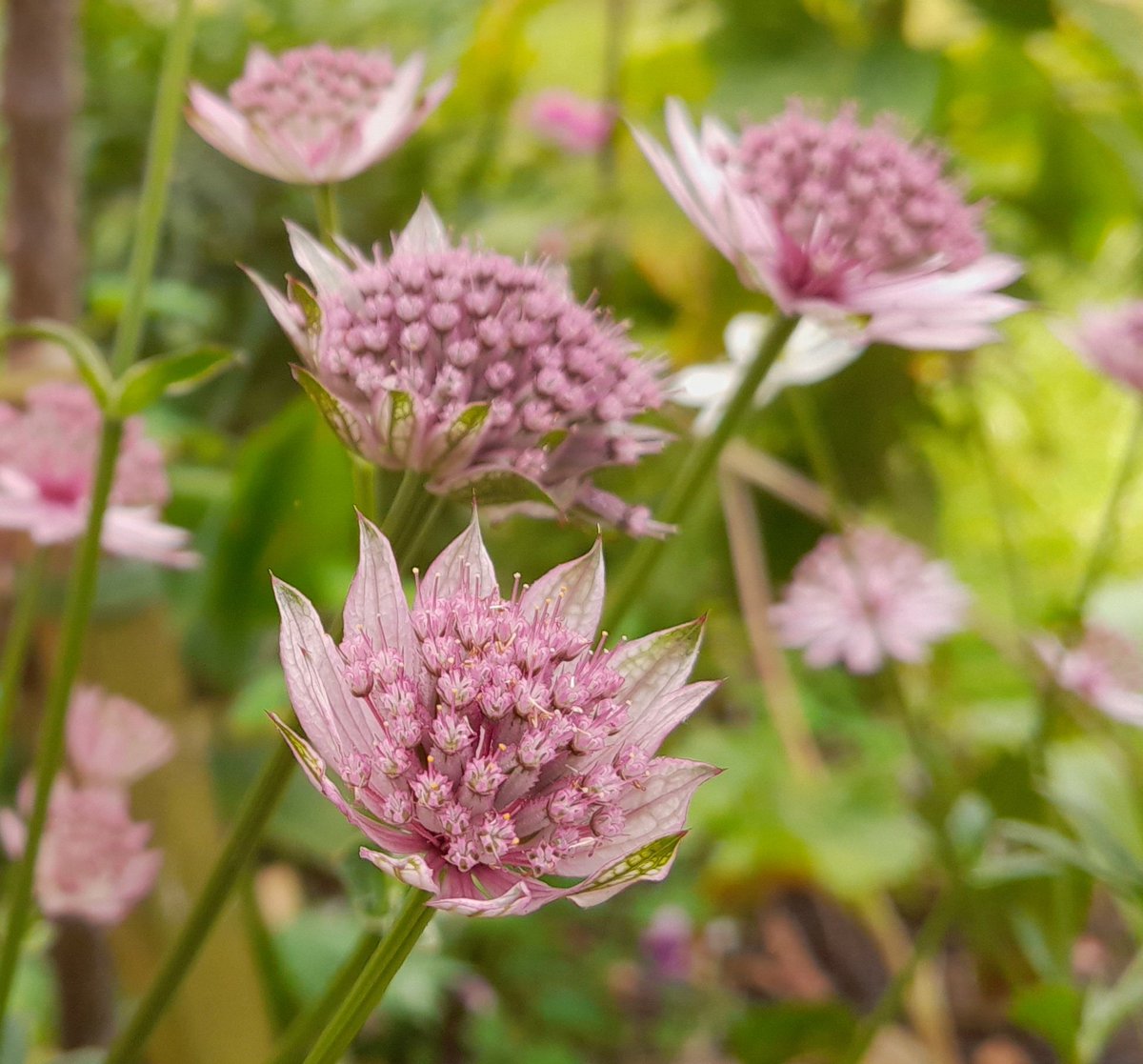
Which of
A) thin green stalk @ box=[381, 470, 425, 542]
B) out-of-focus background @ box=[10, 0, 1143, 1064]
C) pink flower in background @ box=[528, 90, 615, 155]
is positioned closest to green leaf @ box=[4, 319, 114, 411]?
thin green stalk @ box=[381, 470, 425, 542]

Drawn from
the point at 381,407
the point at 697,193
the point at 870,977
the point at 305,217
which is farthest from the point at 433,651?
the point at 305,217

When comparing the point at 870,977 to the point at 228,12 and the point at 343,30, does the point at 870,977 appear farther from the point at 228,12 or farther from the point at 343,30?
the point at 228,12

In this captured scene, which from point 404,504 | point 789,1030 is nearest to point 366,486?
point 404,504

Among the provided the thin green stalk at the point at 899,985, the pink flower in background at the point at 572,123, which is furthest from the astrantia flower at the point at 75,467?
the pink flower in background at the point at 572,123

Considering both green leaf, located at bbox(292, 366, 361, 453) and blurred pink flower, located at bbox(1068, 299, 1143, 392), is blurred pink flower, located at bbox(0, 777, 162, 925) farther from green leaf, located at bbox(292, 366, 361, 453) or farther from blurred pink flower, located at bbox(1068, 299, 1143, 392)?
blurred pink flower, located at bbox(1068, 299, 1143, 392)

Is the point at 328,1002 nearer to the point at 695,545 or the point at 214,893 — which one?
the point at 214,893
